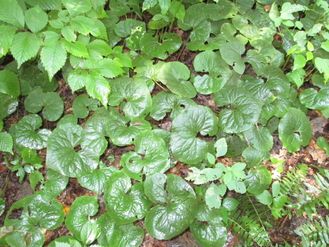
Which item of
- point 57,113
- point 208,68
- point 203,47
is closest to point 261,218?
point 208,68

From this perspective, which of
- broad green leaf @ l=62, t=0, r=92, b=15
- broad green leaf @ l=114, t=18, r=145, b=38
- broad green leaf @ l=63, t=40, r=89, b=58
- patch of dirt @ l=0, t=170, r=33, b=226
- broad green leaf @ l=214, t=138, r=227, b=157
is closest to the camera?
broad green leaf @ l=63, t=40, r=89, b=58

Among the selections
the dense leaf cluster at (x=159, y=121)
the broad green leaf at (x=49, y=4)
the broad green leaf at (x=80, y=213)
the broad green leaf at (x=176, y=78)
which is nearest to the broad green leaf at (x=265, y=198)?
the dense leaf cluster at (x=159, y=121)

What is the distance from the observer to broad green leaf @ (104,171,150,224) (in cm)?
263

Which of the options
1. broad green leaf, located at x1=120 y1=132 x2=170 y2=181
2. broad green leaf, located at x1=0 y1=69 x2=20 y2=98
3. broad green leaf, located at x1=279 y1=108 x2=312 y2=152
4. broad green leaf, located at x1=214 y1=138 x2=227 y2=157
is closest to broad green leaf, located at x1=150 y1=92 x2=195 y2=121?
broad green leaf, located at x1=120 y1=132 x2=170 y2=181

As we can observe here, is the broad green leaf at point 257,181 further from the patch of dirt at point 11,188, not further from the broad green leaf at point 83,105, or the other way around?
the patch of dirt at point 11,188

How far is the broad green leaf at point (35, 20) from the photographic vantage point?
2.19m

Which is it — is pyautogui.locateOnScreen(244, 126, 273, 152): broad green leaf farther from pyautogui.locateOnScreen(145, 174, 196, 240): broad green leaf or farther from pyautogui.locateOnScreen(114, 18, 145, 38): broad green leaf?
pyautogui.locateOnScreen(114, 18, 145, 38): broad green leaf

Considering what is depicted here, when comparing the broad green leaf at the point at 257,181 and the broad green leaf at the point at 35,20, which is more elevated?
the broad green leaf at the point at 35,20

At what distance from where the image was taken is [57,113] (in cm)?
313

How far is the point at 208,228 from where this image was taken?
104 inches

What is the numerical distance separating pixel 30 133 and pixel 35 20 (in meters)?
1.16

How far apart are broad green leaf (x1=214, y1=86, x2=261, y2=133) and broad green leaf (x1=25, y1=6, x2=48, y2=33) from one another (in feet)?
5.06

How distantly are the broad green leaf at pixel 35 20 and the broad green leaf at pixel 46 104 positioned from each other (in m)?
1.05

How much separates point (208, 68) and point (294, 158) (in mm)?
1095
